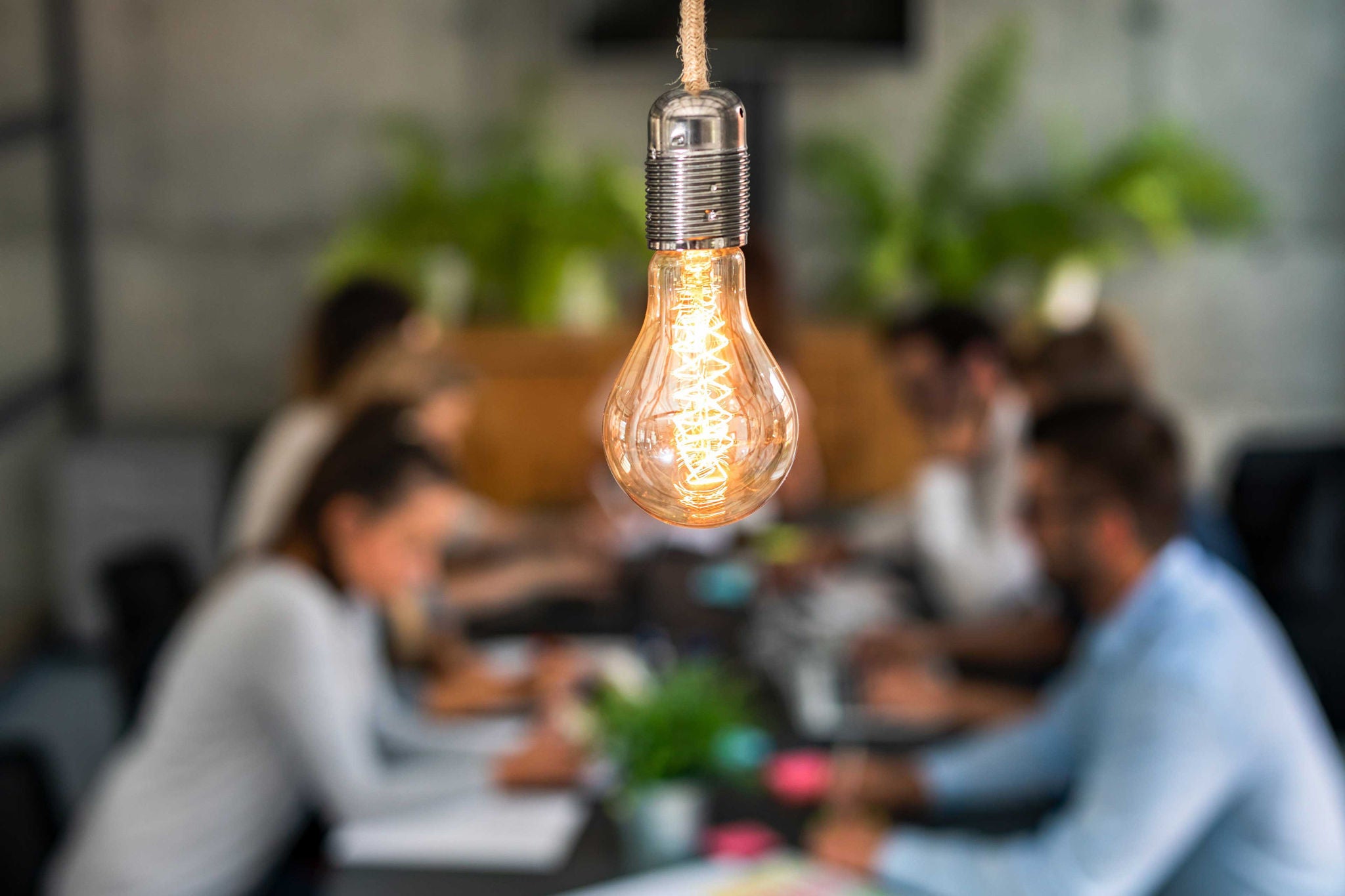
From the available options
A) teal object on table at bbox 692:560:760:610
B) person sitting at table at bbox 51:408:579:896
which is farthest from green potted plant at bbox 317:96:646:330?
person sitting at table at bbox 51:408:579:896

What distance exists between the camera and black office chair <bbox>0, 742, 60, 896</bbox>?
218cm

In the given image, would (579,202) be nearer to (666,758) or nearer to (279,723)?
(279,723)

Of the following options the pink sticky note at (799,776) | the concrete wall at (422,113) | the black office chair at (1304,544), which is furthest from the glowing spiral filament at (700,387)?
the concrete wall at (422,113)

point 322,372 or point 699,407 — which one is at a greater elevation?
point 699,407

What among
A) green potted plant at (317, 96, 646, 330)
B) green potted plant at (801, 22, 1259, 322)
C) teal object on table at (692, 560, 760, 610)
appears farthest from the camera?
green potted plant at (801, 22, 1259, 322)

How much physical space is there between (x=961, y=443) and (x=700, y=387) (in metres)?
2.74

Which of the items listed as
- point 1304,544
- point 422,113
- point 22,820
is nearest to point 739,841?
point 22,820

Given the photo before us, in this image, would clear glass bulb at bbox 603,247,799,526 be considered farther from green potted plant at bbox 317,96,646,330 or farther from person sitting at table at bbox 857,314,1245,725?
green potted plant at bbox 317,96,646,330

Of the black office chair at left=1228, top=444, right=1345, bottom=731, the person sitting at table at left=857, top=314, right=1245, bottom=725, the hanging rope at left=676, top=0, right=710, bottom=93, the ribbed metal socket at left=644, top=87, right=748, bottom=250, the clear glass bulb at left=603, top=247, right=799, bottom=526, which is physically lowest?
the black office chair at left=1228, top=444, right=1345, bottom=731

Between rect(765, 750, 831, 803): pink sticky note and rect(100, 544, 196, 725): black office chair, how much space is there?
118 cm

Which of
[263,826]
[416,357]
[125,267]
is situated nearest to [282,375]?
[125,267]

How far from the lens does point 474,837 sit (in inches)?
90.7

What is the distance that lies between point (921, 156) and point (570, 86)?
1334mm

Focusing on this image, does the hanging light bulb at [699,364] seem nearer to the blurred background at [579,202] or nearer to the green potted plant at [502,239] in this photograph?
the blurred background at [579,202]
